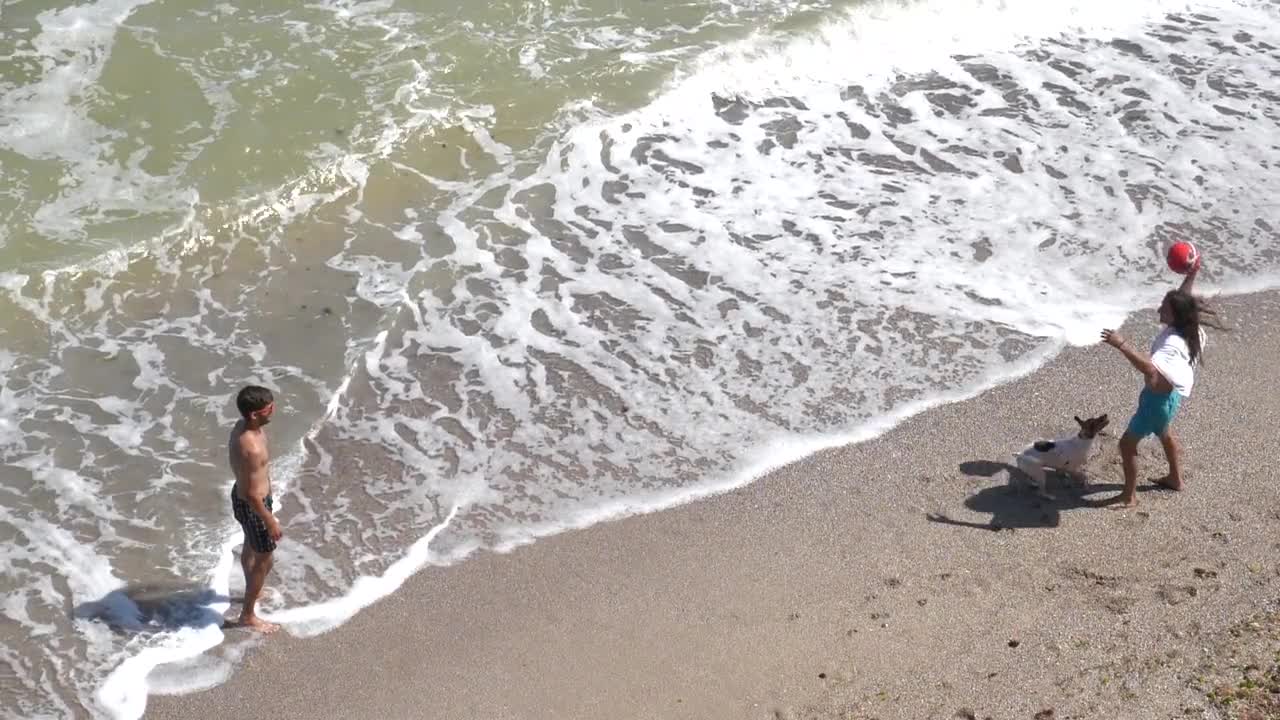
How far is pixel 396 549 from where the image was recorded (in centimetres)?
747

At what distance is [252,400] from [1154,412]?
15.9 feet

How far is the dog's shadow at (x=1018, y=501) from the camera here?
7.43 metres

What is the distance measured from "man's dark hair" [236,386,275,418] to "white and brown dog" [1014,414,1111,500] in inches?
164

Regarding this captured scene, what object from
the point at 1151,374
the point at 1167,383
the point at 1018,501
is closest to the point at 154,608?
the point at 1018,501

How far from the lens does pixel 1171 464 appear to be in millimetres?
7562

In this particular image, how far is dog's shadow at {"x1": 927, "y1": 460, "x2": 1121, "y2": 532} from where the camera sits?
293 inches

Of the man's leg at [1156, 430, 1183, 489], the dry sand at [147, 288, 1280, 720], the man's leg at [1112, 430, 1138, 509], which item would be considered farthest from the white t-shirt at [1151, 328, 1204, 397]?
the dry sand at [147, 288, 1280, 720]

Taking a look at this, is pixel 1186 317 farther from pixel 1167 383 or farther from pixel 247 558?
pixel 247 558

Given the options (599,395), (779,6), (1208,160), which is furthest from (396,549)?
(779,6)

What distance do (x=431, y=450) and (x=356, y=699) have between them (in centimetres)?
214

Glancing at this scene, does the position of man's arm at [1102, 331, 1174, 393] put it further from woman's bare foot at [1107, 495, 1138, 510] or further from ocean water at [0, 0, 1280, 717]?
ocean water at [0, 0, 1280, 717]

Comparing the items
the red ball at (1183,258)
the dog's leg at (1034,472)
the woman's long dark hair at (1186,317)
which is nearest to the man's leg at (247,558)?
the dog's leg at (1034,472)

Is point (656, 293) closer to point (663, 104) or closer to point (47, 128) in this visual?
point (663, 104)

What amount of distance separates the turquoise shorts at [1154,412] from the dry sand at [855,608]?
41 centimetres
